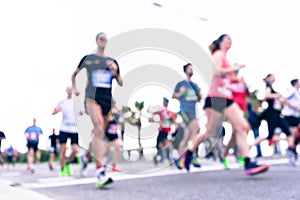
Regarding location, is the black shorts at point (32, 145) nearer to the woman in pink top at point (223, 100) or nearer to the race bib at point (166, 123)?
the race bib at point (166, 123)

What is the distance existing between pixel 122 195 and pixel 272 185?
1545mm

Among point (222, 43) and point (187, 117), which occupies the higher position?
point (222, 43)

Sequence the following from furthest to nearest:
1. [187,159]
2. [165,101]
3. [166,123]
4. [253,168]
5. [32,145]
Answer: [32,145], [166,123], [165,101], [187,159], [253,168]

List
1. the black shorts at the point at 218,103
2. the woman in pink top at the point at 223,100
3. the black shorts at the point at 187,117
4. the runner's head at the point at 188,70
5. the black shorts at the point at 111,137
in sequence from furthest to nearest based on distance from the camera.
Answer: the black shorts at the point at 187,117 < the runner's head at the point at 188,70 < the black shorts at the point at 111,137 < the black shorts at the point at 218,103 < the woman in pink top at the point at 223,100

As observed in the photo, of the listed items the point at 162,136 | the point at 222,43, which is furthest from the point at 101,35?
the point at 162,136

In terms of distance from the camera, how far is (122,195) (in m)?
4.27

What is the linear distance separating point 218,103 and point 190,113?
7.24 feet

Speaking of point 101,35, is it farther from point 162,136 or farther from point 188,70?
point 162,136

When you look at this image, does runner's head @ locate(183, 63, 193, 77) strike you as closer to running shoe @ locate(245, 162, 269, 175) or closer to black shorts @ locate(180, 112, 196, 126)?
black shorts @ locate(180, 112, 196, 126)

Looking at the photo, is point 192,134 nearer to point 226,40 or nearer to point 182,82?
point 182,82

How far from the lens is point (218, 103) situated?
525 cm

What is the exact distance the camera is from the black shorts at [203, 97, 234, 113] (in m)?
5.21

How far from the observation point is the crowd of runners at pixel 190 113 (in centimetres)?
493

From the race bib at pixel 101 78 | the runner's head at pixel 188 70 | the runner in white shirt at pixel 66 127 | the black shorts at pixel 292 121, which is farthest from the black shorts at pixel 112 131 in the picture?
the black shorts at pixel 292 121
